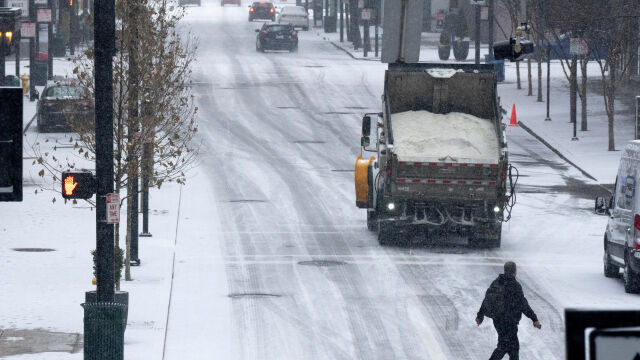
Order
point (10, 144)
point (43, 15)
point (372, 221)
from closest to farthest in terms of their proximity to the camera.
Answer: point (10, 144) < point (372, 221) < point (43, 15)

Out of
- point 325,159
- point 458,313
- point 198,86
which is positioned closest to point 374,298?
point 458,313

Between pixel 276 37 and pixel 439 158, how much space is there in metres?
45.6

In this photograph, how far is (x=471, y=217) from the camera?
928 inches

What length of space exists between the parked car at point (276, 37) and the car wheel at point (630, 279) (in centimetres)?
4972

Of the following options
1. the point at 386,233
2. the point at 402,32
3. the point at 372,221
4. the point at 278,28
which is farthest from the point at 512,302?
the point at 278,28

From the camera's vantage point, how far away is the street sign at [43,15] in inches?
1969

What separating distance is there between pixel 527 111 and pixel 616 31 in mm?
8346

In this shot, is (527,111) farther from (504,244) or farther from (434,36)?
(434,36)

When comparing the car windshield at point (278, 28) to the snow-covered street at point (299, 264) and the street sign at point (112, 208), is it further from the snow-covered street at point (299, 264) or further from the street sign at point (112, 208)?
the street sign at point (112, 208)

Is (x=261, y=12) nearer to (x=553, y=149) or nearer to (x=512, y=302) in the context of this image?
(x=553, y=149)

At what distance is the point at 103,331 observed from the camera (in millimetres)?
13242

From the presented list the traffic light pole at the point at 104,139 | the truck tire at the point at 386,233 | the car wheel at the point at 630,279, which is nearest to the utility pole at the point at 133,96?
the traffic light pole at the point at 104,139

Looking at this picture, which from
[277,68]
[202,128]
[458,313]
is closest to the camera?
[458,313]

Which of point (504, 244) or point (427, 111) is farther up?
point (427, 111)
